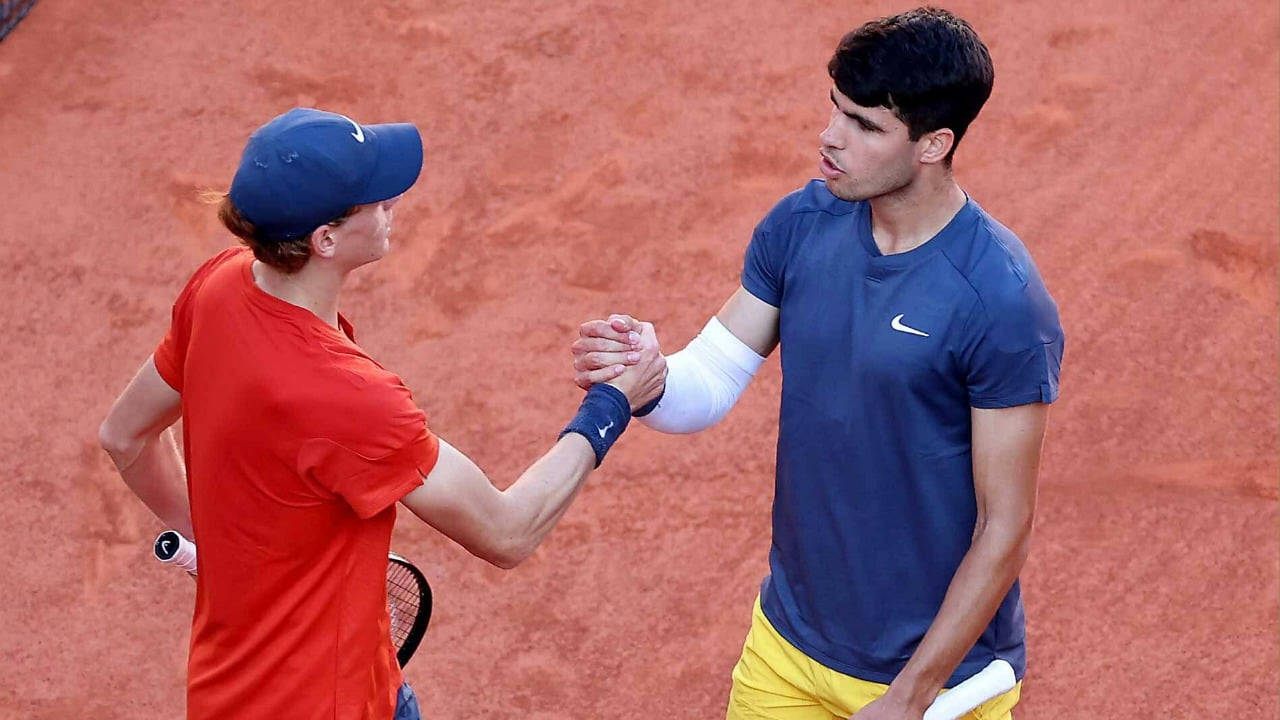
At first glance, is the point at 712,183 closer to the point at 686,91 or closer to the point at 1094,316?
the point at 686,91

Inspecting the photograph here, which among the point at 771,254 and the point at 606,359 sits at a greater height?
the point at 771,254

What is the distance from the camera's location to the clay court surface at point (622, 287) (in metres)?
5.01

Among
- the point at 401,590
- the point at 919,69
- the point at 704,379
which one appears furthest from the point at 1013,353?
the point at 401,590

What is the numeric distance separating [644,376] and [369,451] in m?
0.93

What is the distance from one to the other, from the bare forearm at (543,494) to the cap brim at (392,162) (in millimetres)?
627

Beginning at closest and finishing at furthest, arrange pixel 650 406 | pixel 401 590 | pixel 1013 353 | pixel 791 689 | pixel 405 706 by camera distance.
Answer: pixel 1013 353
pixel 405 706
pixel 791 689
pixel 650 406
pixel 401 590

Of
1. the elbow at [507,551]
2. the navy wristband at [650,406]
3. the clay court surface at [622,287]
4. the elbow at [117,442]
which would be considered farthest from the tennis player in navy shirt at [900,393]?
the clay court surface at [622,287]

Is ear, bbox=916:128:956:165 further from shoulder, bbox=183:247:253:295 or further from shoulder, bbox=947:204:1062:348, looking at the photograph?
shoulder, bbox=183:247:253:295

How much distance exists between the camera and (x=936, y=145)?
3.02 m

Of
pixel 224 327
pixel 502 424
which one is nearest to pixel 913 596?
pixel 224 327

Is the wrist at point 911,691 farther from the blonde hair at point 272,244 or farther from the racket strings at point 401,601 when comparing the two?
the blonde hair at point 272,244

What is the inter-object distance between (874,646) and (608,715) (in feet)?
5.79

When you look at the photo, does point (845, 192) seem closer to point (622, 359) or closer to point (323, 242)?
point (622, 359)

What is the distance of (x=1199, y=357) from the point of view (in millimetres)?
6000
